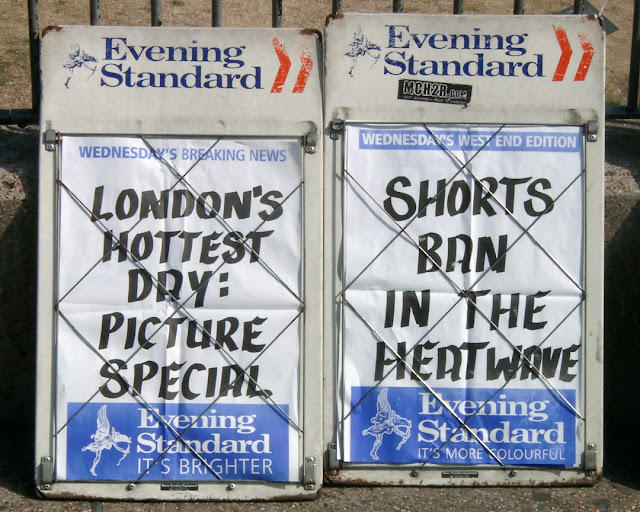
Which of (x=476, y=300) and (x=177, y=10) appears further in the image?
(x=177, y=10)

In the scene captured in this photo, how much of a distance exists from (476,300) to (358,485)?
1045mm

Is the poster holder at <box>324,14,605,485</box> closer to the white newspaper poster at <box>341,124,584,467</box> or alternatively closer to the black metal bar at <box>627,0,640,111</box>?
the white newspaper poster at <box>341,124,584,467</box>

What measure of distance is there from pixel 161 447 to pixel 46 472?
540mm

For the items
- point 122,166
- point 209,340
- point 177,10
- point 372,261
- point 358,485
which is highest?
point 177,10

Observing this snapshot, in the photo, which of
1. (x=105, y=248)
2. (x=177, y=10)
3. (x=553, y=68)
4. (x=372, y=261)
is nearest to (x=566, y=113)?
(x=553, y=68)

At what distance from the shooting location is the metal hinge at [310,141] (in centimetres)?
369

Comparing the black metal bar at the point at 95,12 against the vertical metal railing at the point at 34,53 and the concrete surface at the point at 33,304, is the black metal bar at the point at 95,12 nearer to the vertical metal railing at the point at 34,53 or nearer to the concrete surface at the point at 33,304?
the vertical metal railing at the point at 34,53

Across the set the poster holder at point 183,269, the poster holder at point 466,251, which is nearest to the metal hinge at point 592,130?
the poster holder at point 466,251

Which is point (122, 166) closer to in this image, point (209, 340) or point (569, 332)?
point (209, 340)

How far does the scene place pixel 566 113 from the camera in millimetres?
3717

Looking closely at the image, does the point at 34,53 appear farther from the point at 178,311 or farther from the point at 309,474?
the point at 309,474

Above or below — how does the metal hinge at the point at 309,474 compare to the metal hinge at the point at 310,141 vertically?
below

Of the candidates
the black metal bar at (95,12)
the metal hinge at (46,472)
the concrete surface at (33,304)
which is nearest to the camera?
the metal hinge at (46,472)

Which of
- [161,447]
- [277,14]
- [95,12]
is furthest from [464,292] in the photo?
[95,12]
